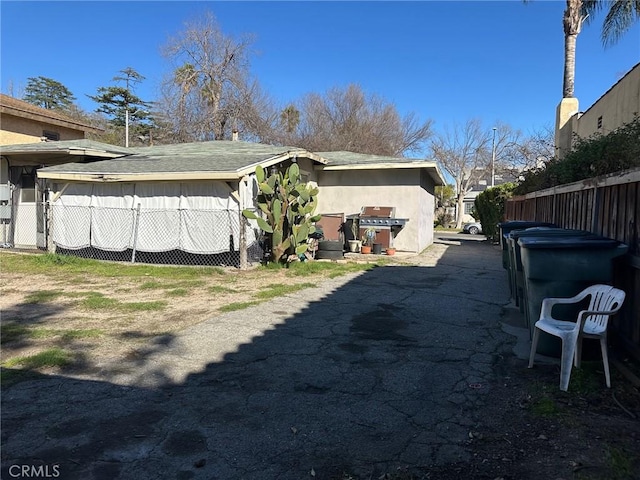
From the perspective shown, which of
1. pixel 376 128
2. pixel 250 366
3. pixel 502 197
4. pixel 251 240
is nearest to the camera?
pixel 250 366

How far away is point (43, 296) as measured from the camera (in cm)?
748

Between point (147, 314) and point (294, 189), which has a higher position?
point (294, 189)

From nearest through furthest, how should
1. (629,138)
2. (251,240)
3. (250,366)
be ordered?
1. (250,366)
2. (629,138)
3. (251,240)

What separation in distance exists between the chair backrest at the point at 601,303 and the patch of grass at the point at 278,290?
4.87 m

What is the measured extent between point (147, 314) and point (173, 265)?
4772 mm

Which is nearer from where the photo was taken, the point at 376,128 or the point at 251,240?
the point at 251,240

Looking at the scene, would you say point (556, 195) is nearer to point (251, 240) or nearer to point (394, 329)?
point (394, 329)

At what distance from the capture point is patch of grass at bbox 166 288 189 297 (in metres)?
7.80

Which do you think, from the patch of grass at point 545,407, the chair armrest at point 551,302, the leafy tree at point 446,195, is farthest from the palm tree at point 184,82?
the patch of grass at point 545,407

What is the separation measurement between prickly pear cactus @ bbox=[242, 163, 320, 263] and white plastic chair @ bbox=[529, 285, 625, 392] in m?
6.99

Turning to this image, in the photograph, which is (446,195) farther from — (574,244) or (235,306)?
(574,244)

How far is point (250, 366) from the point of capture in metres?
4.41

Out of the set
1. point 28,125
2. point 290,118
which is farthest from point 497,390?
point 290,118

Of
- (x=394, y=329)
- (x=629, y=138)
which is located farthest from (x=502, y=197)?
(x=394, y=329)
